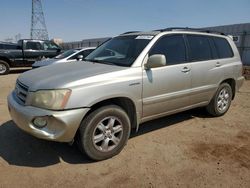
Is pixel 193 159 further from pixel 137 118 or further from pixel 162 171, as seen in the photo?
pixel 137 118

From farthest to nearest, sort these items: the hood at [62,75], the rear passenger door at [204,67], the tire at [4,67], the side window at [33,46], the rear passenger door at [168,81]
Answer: the side window at [33,46] → the tire at [4,67] → the rear passenger door at [204,67] → the rear passenger door at [168,81] → the hood at [62,75]

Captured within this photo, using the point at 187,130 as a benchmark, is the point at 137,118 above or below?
above

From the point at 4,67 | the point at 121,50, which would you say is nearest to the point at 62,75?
the point at 121,50

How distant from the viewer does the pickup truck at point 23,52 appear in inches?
547

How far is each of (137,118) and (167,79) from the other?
2.68ft

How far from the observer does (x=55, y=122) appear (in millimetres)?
3131

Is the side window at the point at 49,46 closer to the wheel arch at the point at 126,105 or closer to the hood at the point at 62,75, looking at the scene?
the hood at the point at 62,75

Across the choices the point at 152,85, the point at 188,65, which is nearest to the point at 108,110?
the point at 152,85

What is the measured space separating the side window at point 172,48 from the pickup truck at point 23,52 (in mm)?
11859

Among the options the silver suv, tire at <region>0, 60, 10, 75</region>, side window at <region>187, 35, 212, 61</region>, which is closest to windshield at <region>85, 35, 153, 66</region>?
the silver suv

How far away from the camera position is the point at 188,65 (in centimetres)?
454

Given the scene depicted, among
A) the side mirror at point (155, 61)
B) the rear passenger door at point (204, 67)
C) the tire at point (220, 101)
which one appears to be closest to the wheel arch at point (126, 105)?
the side mirror at point (155, 61)

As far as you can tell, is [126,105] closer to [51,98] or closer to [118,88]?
[118,88]

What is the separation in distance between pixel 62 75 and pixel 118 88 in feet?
2.58
